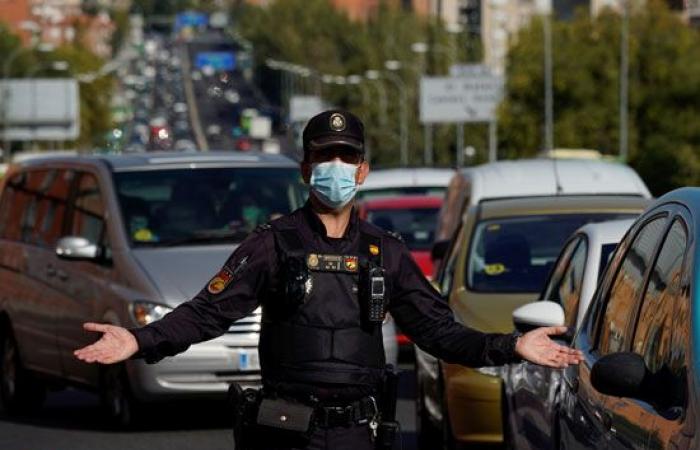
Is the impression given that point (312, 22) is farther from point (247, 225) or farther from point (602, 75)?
point (247, 225)

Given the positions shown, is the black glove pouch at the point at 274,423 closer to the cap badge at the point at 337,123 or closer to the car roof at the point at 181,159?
the cap badge at the point at 337,123

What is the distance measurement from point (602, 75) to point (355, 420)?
86.2m

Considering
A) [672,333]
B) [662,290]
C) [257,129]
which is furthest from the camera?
[257,129]

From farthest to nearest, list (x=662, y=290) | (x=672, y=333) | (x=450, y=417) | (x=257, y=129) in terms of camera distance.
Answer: (x=257, y=129), (x=450, y=417), (x=662, y=290), (x=672, y=333)

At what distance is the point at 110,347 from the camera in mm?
6711

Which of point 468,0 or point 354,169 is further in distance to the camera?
point 468,0

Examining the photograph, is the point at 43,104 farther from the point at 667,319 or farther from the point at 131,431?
the point at 667,319

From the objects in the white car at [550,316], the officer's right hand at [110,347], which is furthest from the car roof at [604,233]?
the officer's right hand at [110,347]

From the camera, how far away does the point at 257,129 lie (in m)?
74.4

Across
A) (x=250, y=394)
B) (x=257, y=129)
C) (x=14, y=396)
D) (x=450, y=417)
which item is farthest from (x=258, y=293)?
(x=257, y=129)

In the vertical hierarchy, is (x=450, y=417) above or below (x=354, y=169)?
below

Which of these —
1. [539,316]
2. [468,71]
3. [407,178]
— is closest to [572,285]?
[539,316]

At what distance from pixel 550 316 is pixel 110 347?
208cm

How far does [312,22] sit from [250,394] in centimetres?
15803
